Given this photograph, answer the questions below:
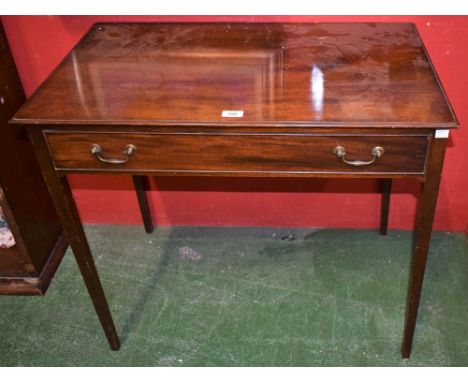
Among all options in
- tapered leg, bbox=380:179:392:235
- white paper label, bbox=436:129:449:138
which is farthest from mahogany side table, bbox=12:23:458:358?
tapered leg, bbox=380:179:392:235

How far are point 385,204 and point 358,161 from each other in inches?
33.5

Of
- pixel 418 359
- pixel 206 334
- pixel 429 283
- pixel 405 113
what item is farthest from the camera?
pixel 429 283

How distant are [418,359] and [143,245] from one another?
1.15 metres

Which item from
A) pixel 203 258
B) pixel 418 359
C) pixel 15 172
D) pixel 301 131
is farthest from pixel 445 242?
pixel 15 172

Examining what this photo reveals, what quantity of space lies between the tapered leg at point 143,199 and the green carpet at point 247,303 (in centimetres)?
6

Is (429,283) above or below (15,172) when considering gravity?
below

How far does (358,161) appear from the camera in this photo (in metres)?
1.28

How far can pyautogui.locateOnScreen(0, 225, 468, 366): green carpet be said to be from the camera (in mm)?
1764

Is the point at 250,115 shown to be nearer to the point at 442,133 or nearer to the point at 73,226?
the point at 442,133

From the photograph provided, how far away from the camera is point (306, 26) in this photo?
1.65 meters

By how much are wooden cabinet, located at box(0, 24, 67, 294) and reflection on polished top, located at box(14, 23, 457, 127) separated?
0.38 meters

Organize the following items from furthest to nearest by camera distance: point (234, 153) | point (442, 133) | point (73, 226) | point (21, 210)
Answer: point (21, 210) → point (73, 226) → point (234, 153) → point (442, 133)

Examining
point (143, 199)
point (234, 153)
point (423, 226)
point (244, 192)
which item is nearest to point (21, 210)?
point (143, 199)
